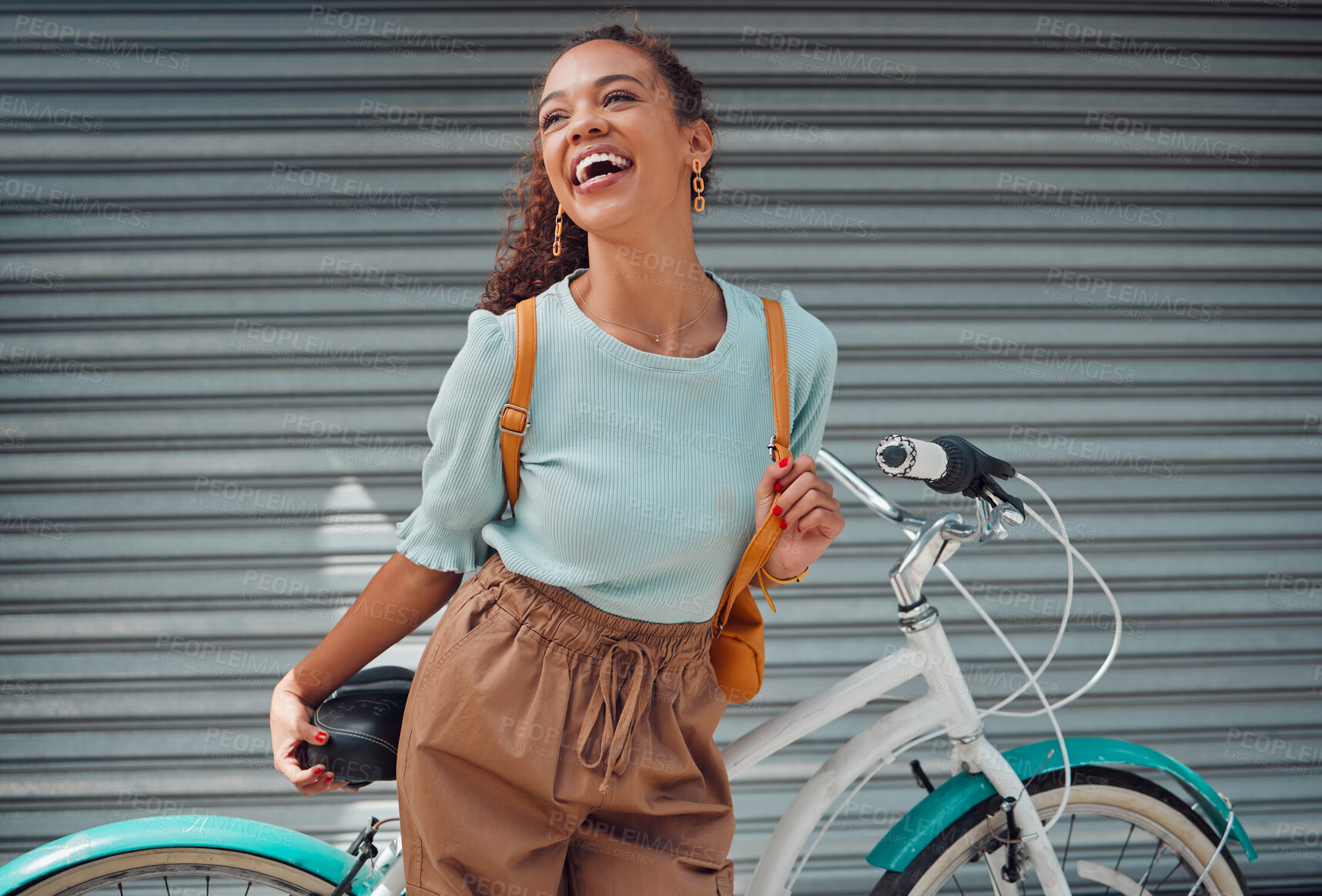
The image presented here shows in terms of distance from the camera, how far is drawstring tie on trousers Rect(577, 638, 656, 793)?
1.36 meters

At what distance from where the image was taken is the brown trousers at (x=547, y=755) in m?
1.35

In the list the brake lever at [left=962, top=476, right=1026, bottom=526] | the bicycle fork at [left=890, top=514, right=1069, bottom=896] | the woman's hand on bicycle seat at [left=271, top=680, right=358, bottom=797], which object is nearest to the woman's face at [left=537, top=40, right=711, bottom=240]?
the brake lever at [left=962, top=476, right=1026, bottom=526]

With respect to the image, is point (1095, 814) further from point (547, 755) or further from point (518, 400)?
point (518, 400)

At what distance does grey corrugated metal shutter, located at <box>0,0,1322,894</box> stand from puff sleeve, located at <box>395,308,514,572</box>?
61.7 inches

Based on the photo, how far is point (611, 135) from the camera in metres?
1.37

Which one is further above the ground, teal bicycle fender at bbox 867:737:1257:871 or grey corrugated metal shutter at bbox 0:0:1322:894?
grey corrugated metal shutter at bbox 0:0:1322:894

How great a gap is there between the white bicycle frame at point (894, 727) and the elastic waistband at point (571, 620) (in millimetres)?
370

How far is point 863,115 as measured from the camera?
294 cm

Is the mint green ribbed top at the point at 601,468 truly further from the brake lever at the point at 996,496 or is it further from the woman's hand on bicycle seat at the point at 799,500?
the brake lever at the point at 996,496

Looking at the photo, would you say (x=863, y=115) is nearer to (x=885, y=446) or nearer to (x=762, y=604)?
(x=762, y=604)

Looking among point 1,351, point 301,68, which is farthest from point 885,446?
point 1,351

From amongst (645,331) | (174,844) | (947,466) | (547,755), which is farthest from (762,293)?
(174,844)

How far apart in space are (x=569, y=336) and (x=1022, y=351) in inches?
84.6

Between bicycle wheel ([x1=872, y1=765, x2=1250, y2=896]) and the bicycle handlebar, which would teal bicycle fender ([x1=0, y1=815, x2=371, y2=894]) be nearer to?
bicycle wheel ([x1=872, y1=765, x2=1250, y2=896])
